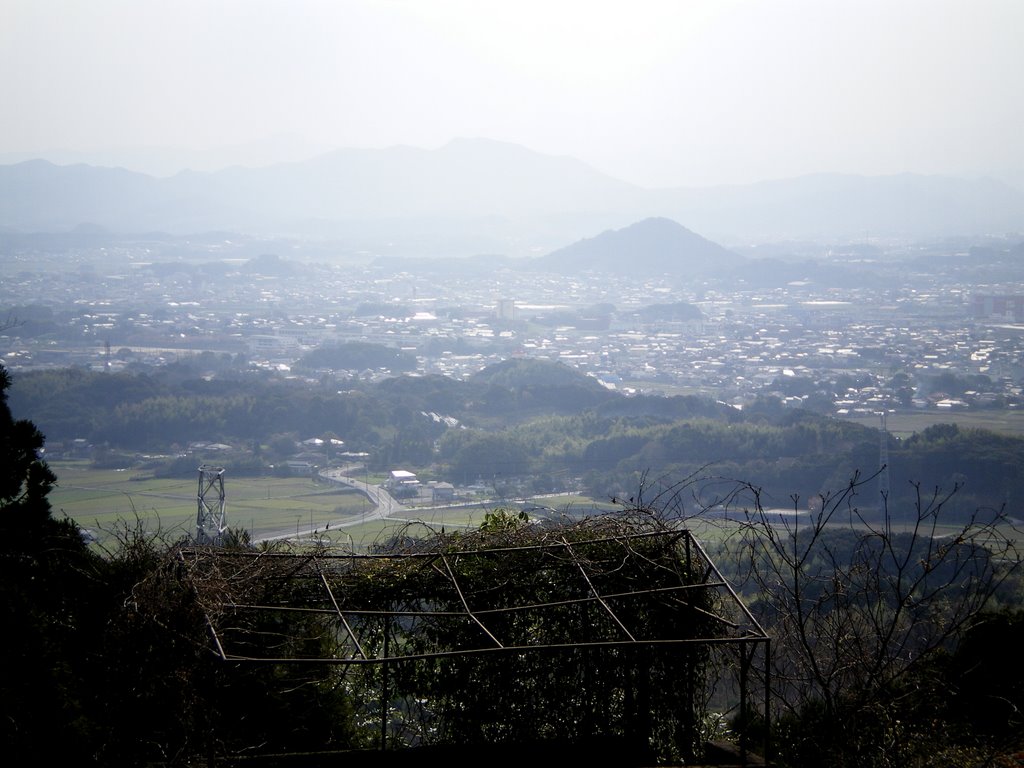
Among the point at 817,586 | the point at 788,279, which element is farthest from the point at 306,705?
the point at 788,279

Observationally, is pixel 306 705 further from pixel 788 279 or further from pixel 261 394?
pixel 788 279

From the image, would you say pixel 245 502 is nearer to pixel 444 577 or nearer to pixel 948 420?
pixel 444 577

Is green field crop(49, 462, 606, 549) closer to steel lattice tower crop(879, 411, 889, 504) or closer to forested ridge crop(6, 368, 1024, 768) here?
steel lattice tower crop(879, 411, 889, 504)

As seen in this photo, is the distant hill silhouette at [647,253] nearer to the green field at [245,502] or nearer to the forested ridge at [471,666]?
the green field at [245,502]

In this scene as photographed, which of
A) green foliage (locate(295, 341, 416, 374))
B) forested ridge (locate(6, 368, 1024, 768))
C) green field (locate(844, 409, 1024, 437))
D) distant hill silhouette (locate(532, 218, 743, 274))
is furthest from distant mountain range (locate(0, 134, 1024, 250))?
forested ridge (locate(6, 368, 1024, 768))

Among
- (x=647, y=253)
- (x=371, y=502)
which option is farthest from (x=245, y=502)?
(x=647, y=253)

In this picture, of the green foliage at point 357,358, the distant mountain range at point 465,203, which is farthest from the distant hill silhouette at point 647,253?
the green foliage at point 357,358

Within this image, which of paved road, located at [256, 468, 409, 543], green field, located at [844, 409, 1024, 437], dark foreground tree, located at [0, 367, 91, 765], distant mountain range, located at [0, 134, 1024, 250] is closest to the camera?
dark foreground tree, located at [0, 367, 91, 765]
